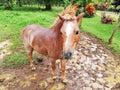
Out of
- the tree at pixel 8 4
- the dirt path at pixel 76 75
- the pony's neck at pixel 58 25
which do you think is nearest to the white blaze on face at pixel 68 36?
the pony's neck at pixel 58 25

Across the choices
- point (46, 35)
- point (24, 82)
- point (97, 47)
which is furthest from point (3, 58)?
point (97, 47)

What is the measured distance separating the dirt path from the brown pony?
359mm

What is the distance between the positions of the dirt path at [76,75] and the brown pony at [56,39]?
0.36 metres

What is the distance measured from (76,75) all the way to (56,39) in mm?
1770

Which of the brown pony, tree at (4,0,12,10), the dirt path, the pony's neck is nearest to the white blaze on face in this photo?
the brown pony

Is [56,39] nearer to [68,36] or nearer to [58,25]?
[58,25]

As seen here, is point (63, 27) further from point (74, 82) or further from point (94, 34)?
point (94, 34)

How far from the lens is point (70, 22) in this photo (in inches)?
175

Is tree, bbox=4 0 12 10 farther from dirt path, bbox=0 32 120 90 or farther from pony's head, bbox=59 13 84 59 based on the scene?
pony's head, bbox=59 13 84 59

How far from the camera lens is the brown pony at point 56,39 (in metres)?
4.39

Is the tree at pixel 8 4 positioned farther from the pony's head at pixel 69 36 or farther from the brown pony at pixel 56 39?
the pony's head at pixel 69 36

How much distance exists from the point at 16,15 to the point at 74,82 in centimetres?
846

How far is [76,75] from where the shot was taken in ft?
21.3

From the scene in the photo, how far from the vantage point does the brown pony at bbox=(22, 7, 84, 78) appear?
4.39 meters
